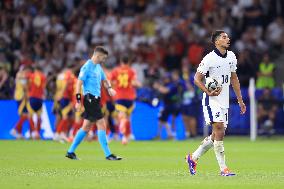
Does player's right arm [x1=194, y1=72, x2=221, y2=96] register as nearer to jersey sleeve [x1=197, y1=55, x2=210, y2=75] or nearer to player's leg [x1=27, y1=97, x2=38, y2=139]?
jersey sleeve [x1=197, y1=55, x2=210, y2=75]

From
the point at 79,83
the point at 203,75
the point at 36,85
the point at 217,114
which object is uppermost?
the point at 36,85

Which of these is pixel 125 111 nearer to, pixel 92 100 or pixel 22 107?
pixel 22 107

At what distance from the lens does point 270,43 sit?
112 feet

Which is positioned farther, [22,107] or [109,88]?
[22,107]

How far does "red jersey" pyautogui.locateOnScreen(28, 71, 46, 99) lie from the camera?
29797mm

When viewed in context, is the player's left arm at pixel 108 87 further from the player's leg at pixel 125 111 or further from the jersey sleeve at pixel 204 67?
the player's leg at pixel 125 111

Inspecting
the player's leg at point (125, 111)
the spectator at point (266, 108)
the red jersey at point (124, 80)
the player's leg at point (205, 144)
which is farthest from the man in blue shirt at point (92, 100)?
the spectator at point (266, 108)

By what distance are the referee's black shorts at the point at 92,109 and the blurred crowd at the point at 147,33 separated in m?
11.8

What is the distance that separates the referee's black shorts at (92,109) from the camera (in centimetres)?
1998

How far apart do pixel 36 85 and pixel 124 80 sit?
3.73 meters

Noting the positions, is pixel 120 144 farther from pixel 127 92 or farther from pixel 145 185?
pixel 145 185

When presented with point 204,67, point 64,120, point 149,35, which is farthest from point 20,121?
point 204,67

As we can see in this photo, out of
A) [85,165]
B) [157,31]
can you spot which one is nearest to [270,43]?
[157,31]

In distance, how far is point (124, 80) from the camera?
27.4 m
